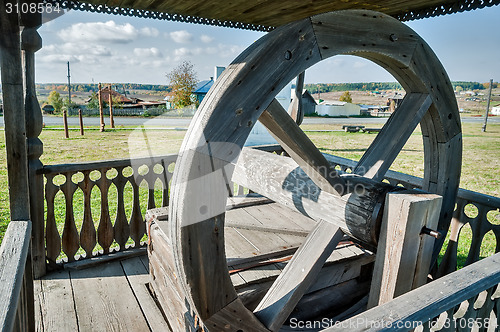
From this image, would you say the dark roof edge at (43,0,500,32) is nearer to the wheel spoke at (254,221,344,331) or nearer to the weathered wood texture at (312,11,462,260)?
the weathered wood texture at (312,11,462,260)

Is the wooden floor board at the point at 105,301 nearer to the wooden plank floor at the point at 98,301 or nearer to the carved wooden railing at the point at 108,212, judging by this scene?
the wooden plank floor at the point at 98,301

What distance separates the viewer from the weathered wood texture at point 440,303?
1.10m

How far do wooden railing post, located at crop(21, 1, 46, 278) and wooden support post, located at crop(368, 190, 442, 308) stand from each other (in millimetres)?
2538

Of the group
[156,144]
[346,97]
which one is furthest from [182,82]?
[346,97]

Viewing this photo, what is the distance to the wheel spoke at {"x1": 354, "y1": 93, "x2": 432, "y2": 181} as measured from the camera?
216cm

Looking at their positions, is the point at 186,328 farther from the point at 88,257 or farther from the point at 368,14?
the point at 368,14

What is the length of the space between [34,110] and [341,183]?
7.53 feet

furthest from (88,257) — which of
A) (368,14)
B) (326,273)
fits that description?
(368,14)

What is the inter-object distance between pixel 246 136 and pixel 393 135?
1279mm

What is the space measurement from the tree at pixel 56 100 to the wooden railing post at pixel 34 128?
121 ft

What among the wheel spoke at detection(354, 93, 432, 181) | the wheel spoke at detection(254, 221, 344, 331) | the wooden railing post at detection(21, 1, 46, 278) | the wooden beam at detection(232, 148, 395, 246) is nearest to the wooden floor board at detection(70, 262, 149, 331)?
the wooden railing post at detection(21, 1, 46, 278)

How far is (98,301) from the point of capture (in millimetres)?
2572

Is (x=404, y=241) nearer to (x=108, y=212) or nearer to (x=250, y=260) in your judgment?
(x=250, y=260)

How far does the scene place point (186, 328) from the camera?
192 cm
